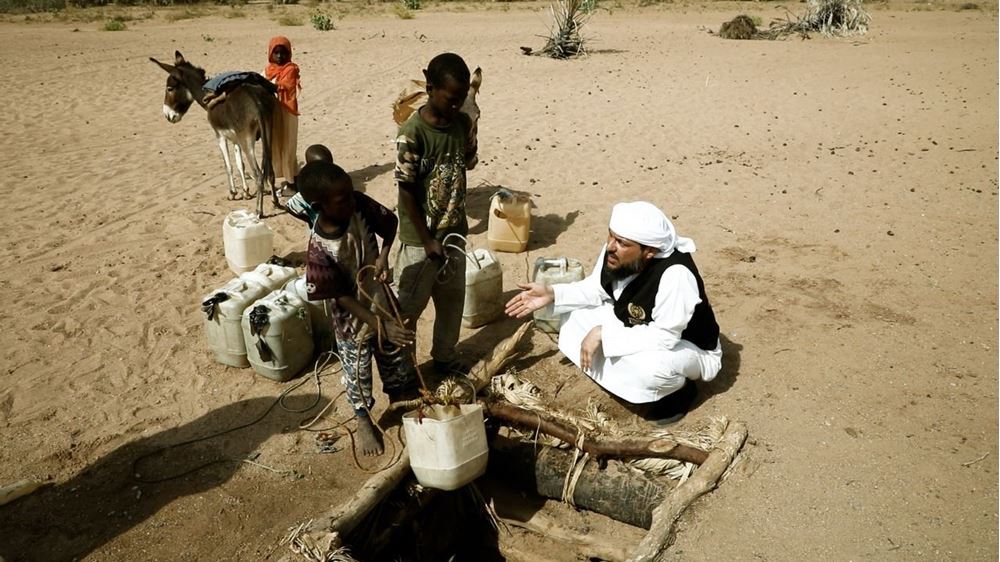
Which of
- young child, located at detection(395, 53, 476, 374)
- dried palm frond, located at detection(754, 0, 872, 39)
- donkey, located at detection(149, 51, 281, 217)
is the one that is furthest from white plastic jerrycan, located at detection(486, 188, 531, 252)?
dried palm frond, located at detection(754, 0, 872, 39)

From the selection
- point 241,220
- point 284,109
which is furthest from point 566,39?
point 241,220

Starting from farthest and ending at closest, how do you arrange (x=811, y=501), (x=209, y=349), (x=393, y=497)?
(x=209, y=349) → (x=393, y=497) → (x=811, y=501)

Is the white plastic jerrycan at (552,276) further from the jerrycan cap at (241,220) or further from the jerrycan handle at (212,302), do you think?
the jerrycan cap at (241,220)

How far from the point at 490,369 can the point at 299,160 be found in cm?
523

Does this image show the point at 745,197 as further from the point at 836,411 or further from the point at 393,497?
the point at 393,497

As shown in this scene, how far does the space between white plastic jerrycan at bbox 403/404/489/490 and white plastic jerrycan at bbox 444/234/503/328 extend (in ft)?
5.10

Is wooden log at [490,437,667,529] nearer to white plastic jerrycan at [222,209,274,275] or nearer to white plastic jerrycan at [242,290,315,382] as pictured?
white plastic jerrycan at [242,290,315,382]

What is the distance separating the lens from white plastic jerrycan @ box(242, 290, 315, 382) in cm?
405

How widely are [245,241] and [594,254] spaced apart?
2.79 metres

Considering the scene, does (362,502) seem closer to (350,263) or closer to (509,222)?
(350,263)

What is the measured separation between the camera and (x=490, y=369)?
4.12m

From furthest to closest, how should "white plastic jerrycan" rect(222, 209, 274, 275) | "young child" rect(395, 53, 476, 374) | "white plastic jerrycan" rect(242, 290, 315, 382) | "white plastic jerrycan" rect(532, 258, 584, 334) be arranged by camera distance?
"white plastic jerrycan" rect(222, 209, 274, 275), "white plastic jerrycan" rect(532, 258, 584, 334), "white plastic jerrycan" rect(242, 290, 315, 382), "young child" rect(395, 53, 476, 374)

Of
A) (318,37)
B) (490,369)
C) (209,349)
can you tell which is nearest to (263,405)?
(209,349)

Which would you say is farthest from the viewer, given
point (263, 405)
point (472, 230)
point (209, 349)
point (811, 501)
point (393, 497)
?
point (472, 230)
